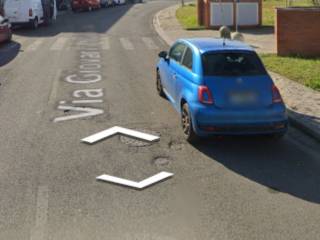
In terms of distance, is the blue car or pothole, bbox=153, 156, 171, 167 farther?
the blue car

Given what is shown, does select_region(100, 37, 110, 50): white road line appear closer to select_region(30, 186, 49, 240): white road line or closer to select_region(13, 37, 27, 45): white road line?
select_region(13, 37, 27, 45): white road line

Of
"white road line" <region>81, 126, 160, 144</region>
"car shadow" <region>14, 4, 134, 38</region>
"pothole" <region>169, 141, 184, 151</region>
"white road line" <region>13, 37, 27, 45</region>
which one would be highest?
"car shadow" <region>14, 4, 134, 38</region>

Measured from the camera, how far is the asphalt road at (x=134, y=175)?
19.3ft

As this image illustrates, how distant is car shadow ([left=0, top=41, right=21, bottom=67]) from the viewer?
59.2ft

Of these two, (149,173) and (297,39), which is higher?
(297,39)

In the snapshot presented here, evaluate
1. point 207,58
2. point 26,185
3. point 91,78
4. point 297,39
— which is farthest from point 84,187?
point 297,39

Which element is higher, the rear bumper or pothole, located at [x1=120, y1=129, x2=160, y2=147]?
the rear bumper

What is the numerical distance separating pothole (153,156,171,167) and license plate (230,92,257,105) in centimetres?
136

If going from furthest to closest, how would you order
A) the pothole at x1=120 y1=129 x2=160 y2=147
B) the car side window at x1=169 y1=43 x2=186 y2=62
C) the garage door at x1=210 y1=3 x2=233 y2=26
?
the garage door at x1=210 y1=3 x2=233 y2=26, the car side window at x1=169 y1=43 x2=186 y2=62, the pothole at x1=120 y1=129 x2=160 y2=147

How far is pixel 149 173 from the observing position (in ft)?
24.6

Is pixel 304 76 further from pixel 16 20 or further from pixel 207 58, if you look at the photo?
pixel 16 20

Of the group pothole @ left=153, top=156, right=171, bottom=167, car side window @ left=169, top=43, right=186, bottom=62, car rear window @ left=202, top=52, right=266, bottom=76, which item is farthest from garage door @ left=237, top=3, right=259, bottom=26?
pothole @ left=153, top=156, right=171, bottom=167

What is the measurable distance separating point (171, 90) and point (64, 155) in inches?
113

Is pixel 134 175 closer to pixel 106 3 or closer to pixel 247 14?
pixel 247 14
